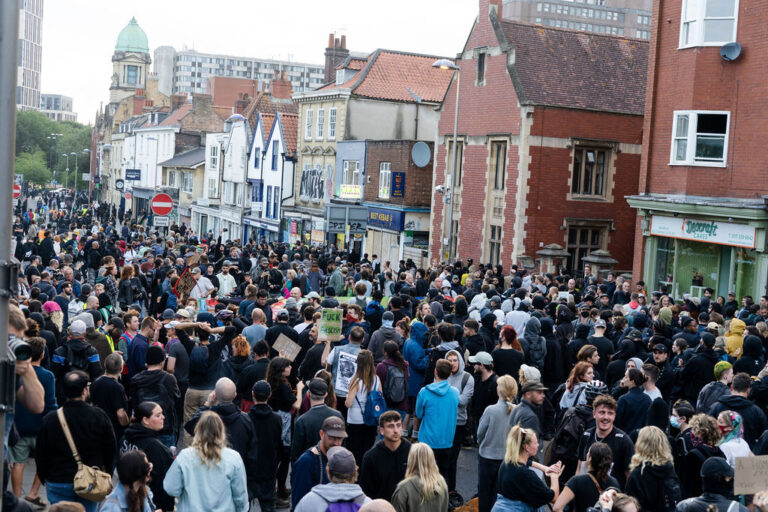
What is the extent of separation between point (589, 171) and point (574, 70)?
Answer: 12.7ft

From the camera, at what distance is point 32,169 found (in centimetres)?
12450

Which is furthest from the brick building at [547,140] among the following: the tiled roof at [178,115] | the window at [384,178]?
the tiled roof at [178,115]

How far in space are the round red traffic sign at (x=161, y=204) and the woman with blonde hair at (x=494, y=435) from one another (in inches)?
684

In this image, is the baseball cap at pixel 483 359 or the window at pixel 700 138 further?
the window at pixel 700 138

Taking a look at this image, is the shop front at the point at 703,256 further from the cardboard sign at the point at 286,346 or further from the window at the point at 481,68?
the cardboard sign at the point at 286,346

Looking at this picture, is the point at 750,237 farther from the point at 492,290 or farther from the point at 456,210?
the point at 456,210

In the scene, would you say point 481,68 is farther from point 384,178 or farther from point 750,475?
point 750,475

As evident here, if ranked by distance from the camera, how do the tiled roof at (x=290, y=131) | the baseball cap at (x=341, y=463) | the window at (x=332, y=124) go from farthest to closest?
the tiled roof at (x=290, y=131), the window at (x=332, y=124), the baseball cap at (x=341, y=463)

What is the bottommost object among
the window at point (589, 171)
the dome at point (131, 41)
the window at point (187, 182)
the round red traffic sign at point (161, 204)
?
the round red traffic sign at point (161, 204)

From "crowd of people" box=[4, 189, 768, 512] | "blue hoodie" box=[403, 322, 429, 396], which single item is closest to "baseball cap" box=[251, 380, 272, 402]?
"crowd of people" box=[4, 189, 768, 512]

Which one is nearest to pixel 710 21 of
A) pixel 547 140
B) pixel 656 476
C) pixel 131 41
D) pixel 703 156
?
pixel 703 156

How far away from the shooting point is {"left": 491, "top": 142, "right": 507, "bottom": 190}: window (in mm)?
34688

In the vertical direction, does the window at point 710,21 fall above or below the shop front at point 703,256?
above

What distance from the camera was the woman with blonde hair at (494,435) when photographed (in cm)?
971
